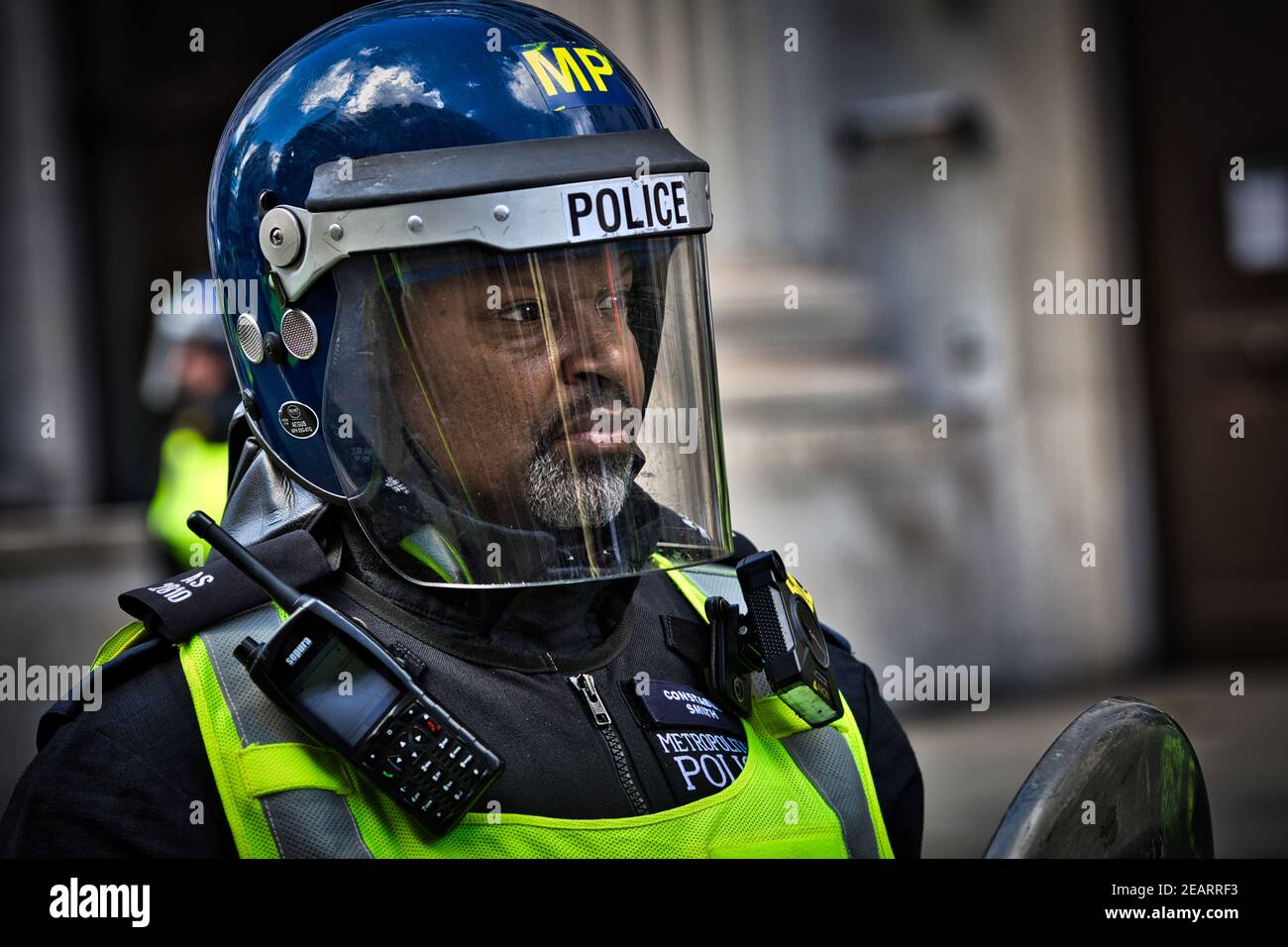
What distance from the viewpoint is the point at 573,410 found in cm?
160

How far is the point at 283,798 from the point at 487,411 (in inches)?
18.1

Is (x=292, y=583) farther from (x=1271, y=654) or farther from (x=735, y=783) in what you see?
(x=1271, y=654)

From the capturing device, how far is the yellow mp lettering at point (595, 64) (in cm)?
170

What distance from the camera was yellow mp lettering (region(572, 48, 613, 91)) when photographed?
1.70m

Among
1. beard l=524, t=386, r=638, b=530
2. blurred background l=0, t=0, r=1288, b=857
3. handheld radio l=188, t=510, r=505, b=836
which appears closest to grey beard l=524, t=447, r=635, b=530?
beard l=524, t=386, r=638, b=530

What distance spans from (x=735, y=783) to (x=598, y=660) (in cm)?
20

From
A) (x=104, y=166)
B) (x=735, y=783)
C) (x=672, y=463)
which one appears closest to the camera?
(x=735, y=783)

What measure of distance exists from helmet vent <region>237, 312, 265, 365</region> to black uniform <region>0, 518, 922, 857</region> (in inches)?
9.0

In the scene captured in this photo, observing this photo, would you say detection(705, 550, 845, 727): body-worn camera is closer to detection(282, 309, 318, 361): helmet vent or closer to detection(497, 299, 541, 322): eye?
detection(497, 299, 541, 322): eye

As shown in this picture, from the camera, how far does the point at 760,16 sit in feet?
17.2

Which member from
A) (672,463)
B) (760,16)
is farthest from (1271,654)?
(672,463)

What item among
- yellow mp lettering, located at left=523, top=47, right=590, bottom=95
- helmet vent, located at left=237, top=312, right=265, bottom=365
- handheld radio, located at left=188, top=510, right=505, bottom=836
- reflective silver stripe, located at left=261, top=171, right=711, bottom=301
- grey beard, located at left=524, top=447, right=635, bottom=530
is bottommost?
handheld radio, located at left=188, top=510, right=505, bottom=836

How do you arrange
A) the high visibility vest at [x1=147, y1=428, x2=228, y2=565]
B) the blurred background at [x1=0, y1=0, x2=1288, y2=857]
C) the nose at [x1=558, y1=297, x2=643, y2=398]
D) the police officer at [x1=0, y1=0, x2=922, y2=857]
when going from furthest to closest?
the blurred background at [x1=0, y1=0, x2=1288, y2=857], the high visibility vest at [x1=147, y1=428, x2=228, y2=565], the nose at [x1=558, y1=297, x2=643, y2=398], the police officer at [x1=0, y1=0, x2=922, y2=857]

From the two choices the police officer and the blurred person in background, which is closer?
the police officer
